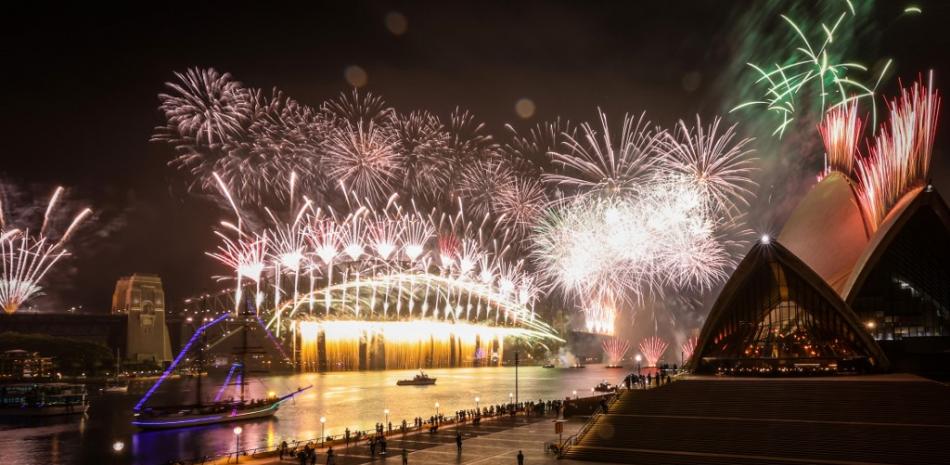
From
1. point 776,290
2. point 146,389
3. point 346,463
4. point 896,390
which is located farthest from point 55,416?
point 896,390

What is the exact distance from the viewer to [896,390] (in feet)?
95.3

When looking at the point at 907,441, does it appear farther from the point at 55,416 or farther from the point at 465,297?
the point at 465,297

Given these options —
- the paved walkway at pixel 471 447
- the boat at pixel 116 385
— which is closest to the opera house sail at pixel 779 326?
the paved walkway at pixel 471 447

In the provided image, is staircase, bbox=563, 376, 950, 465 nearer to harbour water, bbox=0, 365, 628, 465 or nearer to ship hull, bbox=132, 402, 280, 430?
harbour water, bbox=0, 365, 628, 465

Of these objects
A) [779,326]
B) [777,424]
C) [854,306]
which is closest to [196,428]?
[779,326]

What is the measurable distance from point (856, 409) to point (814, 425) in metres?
2.22

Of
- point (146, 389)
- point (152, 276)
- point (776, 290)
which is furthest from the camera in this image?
point (152, 276)

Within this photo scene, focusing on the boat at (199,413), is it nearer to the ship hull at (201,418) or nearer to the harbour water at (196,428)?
the ship hull at (201,418)

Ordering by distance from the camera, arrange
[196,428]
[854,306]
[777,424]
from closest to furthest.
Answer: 1. [777,424]
2. [854,306]
3. [196,428]

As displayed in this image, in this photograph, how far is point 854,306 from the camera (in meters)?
42.6

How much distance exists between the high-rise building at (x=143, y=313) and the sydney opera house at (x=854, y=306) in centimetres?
10741

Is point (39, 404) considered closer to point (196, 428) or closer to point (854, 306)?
point (196, 428)

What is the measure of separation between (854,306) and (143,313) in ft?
373

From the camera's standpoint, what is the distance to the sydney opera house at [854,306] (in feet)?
126
